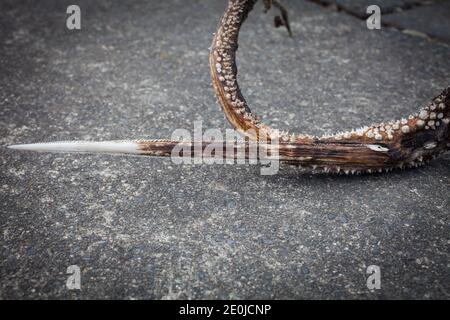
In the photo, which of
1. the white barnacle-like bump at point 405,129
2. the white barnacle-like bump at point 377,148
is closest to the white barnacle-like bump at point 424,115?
the white barnacle-like bump at point 405,129

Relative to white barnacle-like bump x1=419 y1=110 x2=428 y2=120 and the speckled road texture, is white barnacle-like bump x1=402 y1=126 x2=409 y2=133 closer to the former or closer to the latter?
white barnacle-like bump x1=419 y1=110 x2=428 y2=120

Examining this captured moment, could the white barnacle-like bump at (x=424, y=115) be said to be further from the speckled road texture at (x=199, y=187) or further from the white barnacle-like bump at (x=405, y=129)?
the speckled road texture at (x=199, y=187)

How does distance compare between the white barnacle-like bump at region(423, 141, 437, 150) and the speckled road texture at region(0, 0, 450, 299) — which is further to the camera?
the white barnacle-like bump at region(423, 141, 437, 150)

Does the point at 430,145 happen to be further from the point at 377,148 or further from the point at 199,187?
the point at 199,187

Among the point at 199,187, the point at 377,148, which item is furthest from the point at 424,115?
the point at 199,187

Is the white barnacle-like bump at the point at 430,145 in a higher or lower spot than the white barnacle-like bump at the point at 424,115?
lower

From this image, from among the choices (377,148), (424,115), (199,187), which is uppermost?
(424,115)

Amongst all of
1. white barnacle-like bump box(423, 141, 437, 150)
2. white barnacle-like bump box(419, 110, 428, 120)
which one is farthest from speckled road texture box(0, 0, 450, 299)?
white barnacle-like bump box(419, 110, 428, 120)

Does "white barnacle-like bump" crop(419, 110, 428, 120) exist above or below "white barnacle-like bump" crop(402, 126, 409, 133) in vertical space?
above

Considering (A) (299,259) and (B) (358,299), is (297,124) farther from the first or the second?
(B) (358,299)

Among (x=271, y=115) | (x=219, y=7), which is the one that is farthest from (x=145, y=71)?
(x=219, y=7)
